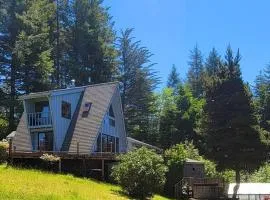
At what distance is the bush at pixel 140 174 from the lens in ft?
102

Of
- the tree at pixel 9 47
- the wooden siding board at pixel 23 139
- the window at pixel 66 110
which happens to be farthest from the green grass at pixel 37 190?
the tree at pixel 9 47

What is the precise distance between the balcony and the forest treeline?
33.8ft

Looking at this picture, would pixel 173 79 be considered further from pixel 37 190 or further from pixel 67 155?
pixel 37 190

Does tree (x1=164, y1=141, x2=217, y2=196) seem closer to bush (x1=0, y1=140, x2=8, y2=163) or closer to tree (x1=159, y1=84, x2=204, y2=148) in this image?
bush (x1=0, y1=140, x2=8, y2=163)

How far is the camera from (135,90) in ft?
233

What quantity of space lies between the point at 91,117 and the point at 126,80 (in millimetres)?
28850

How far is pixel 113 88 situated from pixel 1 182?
22.7m

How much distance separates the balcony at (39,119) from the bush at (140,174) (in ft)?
37.3

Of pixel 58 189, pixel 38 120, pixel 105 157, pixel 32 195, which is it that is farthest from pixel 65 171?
pixel 32 195

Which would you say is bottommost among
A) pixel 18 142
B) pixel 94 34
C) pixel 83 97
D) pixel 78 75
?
pixel 18 142

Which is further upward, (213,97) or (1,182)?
(213,97)

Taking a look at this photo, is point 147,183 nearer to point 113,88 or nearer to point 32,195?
point 32,195

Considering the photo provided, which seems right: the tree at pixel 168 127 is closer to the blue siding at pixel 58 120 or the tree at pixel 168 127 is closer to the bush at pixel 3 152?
the blue siding at pixel 58 120

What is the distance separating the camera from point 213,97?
47906 mm
